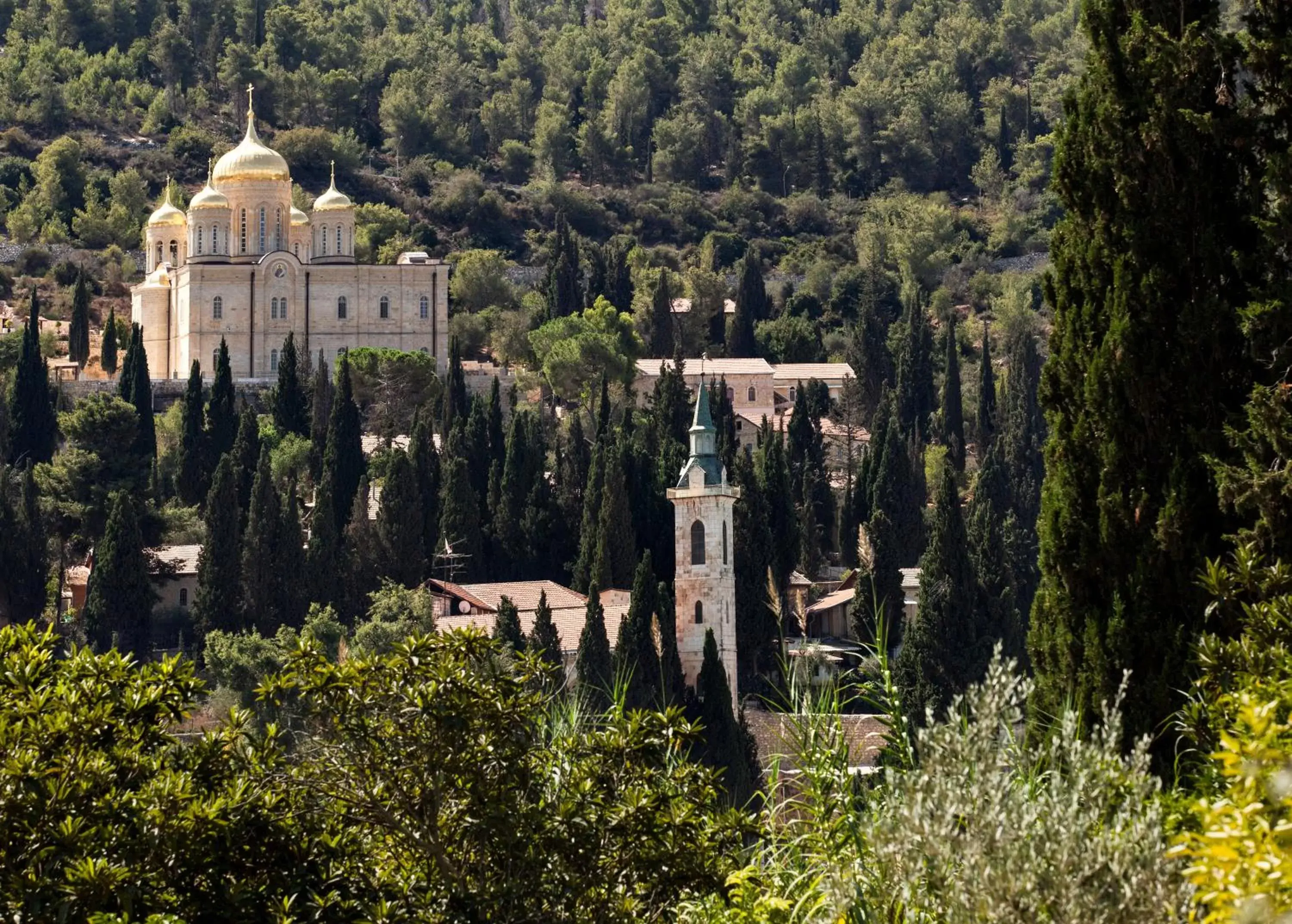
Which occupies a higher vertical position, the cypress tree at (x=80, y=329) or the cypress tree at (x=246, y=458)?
the cypress tree at (x=80, y=329)

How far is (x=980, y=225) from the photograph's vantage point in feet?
401

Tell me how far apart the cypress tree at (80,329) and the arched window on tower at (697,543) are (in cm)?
3352

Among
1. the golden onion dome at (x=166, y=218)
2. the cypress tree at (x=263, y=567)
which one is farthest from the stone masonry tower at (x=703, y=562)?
the golden onion dome at (x=166, y=218)

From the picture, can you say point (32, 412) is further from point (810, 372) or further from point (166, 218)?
point (810, 372)

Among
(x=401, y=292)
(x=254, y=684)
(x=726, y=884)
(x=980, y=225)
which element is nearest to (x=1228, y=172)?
(x=726, y=884)

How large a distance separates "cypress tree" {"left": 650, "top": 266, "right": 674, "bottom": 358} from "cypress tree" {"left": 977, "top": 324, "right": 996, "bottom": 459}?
14.0 meters

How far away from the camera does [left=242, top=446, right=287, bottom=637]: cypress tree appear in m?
60.5

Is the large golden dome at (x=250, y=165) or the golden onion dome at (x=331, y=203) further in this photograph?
the golden onion dome at (x=331, y=203)

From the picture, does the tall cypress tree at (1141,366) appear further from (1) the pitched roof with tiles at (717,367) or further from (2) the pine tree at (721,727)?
(1) the pitched roof with tiles at (717,367)

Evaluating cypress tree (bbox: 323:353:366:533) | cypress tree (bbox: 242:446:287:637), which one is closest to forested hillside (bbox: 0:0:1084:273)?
cypress tree (bbox: 323:353:366:533)

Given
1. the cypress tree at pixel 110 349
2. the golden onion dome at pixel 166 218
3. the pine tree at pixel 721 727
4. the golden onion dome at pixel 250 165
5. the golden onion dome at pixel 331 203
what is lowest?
the pine tree at pixel 721 727

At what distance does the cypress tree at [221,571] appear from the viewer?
60406 mm

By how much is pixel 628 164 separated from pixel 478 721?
122m

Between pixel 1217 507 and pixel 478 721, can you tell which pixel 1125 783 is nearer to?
pixel 478 721
